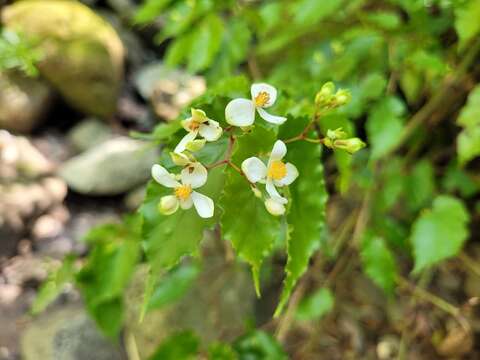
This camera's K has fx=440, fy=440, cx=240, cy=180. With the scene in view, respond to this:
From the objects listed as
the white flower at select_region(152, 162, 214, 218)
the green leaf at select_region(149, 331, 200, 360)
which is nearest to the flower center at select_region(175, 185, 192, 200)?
the white flower at select_region(152, 162, 214, 218)

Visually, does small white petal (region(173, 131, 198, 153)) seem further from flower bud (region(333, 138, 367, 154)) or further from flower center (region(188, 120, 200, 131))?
flower bud (region(333, 138, 367, 154))

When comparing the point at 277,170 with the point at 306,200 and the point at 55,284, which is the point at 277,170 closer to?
the point at 306,200

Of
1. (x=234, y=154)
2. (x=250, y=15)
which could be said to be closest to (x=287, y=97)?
(x=234, y=154)

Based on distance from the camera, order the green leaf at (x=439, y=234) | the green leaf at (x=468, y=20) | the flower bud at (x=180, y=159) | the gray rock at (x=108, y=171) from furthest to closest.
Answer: the gray rock at (x=108, y=171), the green leaf at (x=439, y=234), the green leaf at (x=468, y=20), the flower bud at (x=180, y=159)

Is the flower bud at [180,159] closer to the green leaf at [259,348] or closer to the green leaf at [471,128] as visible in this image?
the green leaf at [471,128]

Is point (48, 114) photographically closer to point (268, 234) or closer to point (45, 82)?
point (45, 82)

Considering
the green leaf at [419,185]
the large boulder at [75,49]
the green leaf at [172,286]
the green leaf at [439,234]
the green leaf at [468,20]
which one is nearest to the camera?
the green leaf at [468,20]

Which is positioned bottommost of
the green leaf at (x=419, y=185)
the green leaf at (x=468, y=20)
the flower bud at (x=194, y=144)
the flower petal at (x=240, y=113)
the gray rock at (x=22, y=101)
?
the gray rock at (x=22, y=101)

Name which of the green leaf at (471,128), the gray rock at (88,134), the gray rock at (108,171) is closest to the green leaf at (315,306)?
the green leaf at (471,128)
